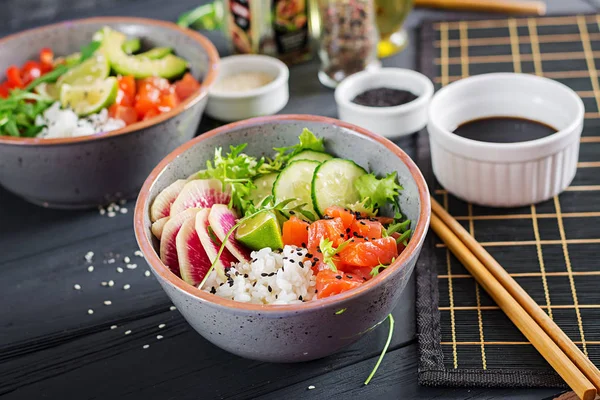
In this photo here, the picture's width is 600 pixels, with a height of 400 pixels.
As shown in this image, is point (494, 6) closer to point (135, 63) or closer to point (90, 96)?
point (135, 63)

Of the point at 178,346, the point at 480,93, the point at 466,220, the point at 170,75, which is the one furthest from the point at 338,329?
the point at 170,75

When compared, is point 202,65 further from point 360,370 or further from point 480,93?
point 360,370

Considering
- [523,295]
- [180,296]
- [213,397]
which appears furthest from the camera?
[523,295]

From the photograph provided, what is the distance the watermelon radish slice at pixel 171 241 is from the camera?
66.7 inches

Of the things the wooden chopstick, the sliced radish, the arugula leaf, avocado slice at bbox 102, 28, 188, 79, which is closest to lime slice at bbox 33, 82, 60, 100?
avocado slice at bbox 102, 28, 188, 79

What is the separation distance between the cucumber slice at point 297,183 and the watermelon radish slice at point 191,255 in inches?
8.8

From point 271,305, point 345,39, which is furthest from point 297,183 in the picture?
point 345,39

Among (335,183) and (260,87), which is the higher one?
(335,183)

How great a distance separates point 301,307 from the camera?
1.40 metres

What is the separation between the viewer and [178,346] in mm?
1740

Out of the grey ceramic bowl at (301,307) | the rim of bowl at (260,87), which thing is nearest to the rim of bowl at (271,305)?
the grey ceramic bowl at (301,307)

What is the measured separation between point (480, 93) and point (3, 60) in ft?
5.13

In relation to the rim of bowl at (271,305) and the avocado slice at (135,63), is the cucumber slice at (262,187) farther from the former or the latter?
the avocado slice at (135,63)

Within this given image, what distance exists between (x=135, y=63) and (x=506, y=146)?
1185mm
